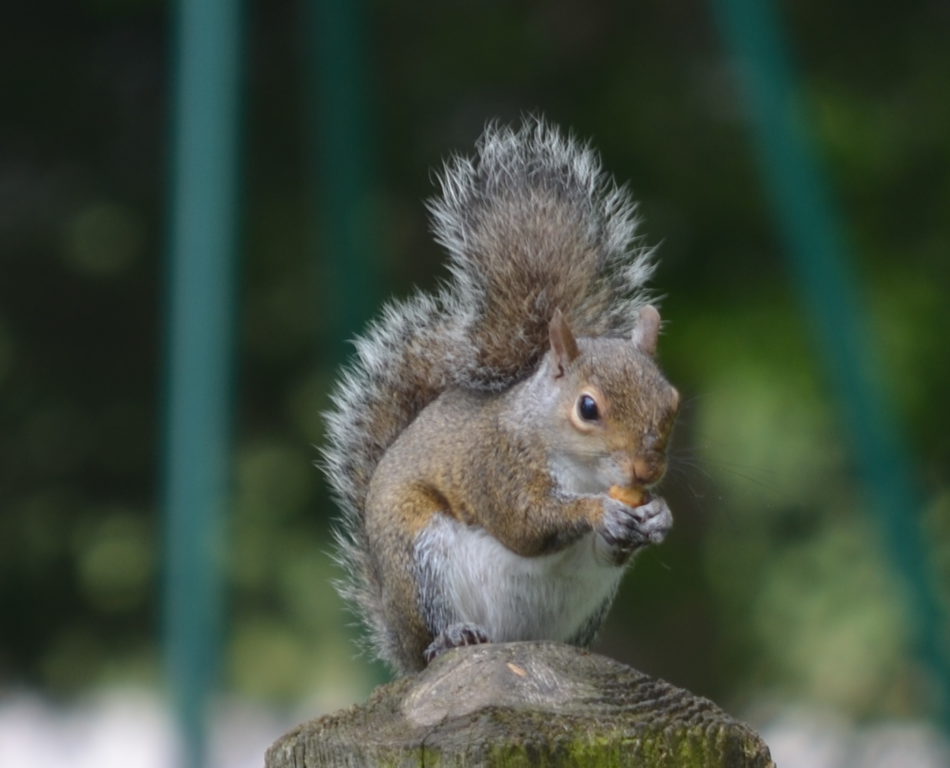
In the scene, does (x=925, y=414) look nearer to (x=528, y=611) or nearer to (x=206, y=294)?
(x=206, y=294)

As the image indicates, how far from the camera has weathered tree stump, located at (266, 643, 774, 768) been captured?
2.80ft

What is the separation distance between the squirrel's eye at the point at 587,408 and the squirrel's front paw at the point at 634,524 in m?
0.09

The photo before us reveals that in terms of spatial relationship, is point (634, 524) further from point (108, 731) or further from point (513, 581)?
point (108, 731)

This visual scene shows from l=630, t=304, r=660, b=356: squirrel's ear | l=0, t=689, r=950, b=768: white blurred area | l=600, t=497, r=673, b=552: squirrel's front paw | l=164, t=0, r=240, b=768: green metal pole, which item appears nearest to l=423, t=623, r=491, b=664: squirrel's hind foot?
l=600, t=497, r=673, b=552: squirrel's front paw

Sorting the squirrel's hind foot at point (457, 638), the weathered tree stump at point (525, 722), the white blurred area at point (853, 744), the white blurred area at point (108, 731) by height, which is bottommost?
the weathered tree stump at point (525, 722)

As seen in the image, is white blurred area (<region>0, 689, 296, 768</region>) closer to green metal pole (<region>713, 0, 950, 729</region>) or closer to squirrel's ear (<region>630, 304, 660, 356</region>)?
green metal pole (<region>713, 0, 950, 729</region>)

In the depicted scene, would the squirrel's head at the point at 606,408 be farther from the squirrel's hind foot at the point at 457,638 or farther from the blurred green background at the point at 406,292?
the blurred green background at the point at 406,292

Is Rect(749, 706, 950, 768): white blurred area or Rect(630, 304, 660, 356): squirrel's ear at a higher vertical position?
Rect(749, 706, 950, 768): white blurred area

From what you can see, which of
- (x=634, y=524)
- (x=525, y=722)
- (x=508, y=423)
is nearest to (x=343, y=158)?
(x=508, y=423)

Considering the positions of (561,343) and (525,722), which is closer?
(525,722)

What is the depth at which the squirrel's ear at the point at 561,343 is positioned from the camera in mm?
1321

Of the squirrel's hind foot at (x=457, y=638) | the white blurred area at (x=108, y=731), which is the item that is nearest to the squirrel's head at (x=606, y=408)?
the squirrel's hind foot at (x=457, y=638)

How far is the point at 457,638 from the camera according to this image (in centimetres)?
134

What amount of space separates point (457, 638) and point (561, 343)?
251 millimetres
